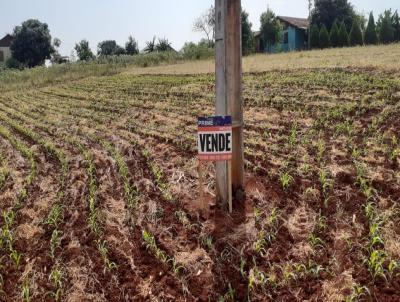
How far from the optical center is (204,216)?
4.76m

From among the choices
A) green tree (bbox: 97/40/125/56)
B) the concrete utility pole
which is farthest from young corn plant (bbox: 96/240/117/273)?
green tree (bbox: 97/40/125/56)

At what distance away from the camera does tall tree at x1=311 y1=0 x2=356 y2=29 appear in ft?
142

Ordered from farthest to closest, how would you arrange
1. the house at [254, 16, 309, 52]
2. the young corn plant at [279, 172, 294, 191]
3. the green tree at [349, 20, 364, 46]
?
the house at [254, 16, 309, 52], the green tree at [349, 20, 364, 46], the young corn plant at [279, 172, 294, 191]

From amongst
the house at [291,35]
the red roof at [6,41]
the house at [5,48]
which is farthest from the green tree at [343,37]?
the red roof at [6,41]

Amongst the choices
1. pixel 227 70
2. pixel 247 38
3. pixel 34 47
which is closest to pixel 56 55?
pixel 34 47

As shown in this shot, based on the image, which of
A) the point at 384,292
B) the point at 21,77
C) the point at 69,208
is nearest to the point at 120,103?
the point at 69,208

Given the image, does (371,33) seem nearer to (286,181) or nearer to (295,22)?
(295,22)

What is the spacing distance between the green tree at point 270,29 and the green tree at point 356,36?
9134mm

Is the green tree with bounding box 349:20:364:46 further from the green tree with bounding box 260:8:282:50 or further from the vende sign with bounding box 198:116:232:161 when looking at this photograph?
the vende sign with bounding box 198:116:232:161

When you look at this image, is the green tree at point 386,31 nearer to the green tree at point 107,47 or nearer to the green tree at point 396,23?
the green tree at point 396,23

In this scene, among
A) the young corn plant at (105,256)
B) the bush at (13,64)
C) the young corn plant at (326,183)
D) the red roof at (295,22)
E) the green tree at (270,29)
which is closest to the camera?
the young corn plant at (105,256)

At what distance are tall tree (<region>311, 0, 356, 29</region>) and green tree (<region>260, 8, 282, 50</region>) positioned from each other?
436cm

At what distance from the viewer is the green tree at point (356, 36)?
33969 millimetres

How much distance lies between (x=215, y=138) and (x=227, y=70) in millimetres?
781
